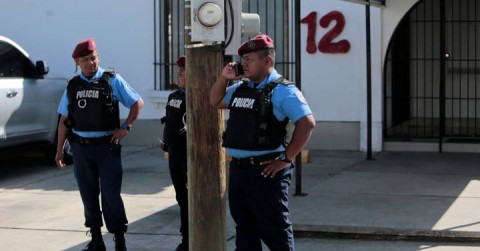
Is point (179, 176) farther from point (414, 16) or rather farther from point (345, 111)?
point (414, 16)

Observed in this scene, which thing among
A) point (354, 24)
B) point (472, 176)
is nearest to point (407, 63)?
point (354, 24)

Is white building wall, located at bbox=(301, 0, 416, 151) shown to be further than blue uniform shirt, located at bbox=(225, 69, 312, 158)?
Yes

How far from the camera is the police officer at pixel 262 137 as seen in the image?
562cm

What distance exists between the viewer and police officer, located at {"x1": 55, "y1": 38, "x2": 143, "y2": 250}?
7.21 metres

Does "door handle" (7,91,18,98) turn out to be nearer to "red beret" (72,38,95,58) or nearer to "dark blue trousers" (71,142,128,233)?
"dark blue trousers" (71,142,128,233)

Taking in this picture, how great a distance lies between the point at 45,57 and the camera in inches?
563

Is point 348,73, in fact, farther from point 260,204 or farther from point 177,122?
point 260,204

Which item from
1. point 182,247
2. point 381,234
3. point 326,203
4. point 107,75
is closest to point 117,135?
point 107,75

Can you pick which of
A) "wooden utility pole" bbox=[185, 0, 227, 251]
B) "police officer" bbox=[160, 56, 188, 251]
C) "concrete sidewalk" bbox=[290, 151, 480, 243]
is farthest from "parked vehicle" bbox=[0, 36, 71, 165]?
"wooden utility pole" bbox=[185, 0, 227, 251]

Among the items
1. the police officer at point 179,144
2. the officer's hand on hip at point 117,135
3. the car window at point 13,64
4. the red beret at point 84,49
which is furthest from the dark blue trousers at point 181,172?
the car window at point 13,64

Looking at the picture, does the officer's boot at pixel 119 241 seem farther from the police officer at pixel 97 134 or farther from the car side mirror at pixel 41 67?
the car side mirror at pixel 41 67

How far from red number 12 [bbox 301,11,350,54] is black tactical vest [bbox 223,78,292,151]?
7.21 m

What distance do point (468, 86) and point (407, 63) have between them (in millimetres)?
1320

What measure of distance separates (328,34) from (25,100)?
4.41 metres
